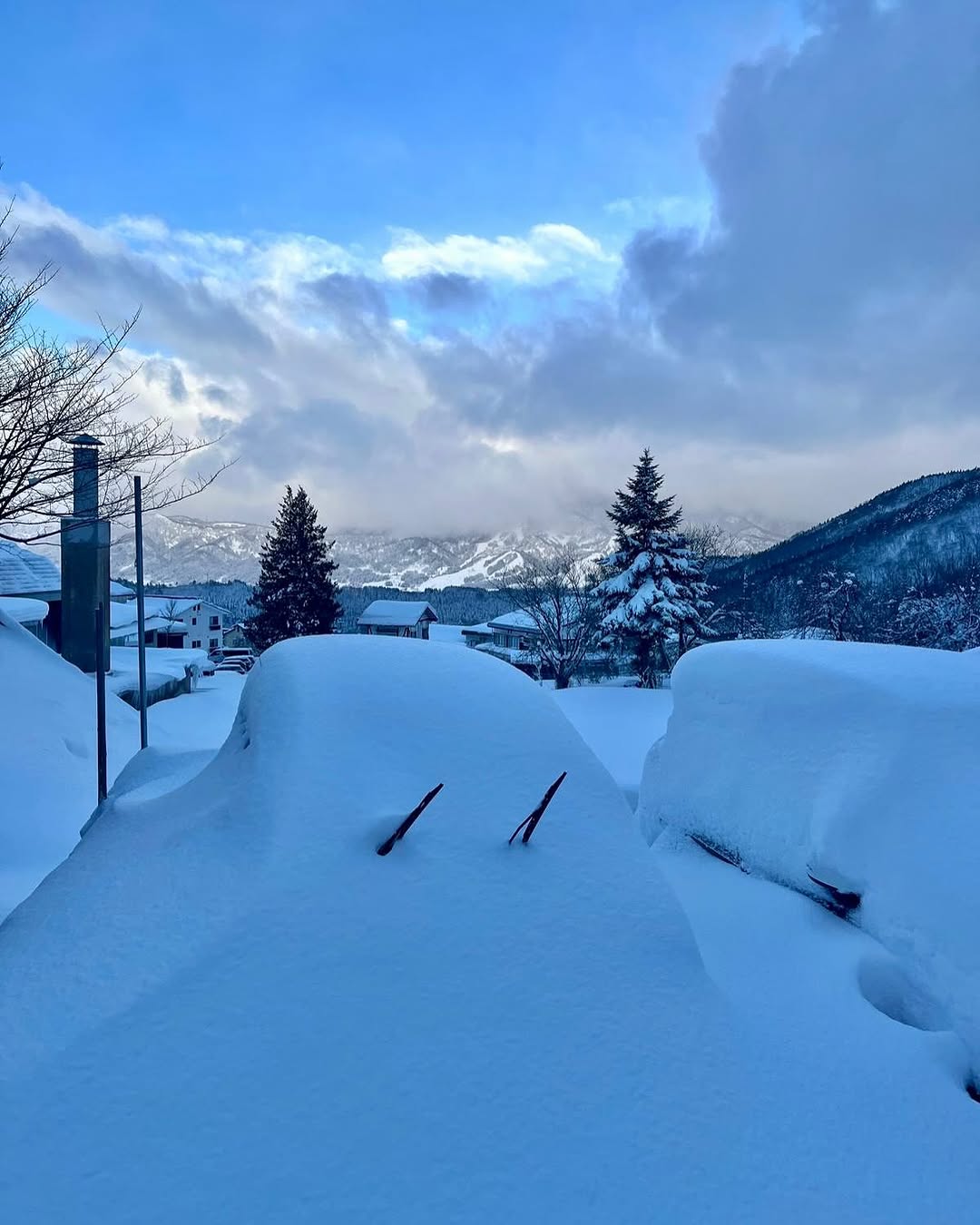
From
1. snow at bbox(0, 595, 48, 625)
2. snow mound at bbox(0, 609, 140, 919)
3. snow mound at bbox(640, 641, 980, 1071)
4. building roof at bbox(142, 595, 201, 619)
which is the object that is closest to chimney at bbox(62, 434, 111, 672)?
snow at bbox(0, 595, 48, 625)

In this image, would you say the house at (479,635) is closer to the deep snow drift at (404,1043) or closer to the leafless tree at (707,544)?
the leafless tree at (707,544)

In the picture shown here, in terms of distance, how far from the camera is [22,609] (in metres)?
15.2

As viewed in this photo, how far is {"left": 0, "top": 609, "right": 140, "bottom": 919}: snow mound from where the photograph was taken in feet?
24.8

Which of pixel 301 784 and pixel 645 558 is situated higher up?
pixel 645 558

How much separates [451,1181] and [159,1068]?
89cm

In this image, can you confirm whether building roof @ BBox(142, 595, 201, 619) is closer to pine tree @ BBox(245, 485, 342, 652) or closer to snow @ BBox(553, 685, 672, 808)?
pine tree @ BBox(245, 485, 342, 652)

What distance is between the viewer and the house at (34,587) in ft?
53.0

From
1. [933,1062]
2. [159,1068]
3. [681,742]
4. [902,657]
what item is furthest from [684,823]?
[159,1068]

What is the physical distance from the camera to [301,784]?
116 inches

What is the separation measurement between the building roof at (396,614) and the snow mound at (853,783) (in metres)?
35.4

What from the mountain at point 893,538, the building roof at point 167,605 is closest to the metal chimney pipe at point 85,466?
the building roof at point 167,605

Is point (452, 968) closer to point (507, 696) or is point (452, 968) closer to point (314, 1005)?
point (314, 1005)

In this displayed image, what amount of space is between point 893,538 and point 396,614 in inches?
2201

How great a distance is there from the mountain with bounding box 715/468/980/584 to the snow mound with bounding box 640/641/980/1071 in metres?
58.0
